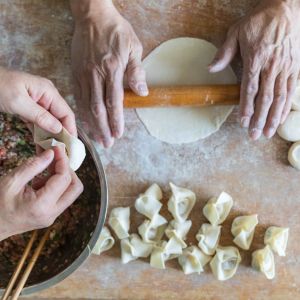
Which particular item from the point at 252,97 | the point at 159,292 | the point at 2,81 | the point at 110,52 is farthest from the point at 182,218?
the point at 2,81

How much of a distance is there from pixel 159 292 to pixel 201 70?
69 centimetres

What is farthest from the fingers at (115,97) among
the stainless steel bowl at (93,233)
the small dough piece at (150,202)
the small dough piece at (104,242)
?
the small dough piece at (104,242)

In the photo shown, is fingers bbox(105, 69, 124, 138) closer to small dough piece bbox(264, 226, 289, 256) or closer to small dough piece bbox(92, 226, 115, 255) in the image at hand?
small dough piece bbox(92, 226, 115, 255)

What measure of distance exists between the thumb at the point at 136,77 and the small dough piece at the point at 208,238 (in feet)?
1.45

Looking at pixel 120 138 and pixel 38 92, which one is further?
pixel 120 138

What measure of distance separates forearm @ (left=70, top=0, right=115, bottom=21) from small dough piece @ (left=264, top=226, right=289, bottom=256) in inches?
31.7

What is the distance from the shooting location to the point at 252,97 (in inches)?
50.3

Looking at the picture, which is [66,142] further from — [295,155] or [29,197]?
[295,155]

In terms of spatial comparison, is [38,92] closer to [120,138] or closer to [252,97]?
[120,138]

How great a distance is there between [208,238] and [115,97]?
0.50 meters

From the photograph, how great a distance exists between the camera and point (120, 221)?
1385mm

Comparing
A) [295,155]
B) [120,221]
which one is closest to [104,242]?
[120,221]

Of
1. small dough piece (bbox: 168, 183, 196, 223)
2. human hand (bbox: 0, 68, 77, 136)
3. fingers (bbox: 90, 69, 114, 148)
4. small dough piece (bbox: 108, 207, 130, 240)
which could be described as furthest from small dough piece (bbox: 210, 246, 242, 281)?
human hand (bbox: 0, 68, 77, 136)

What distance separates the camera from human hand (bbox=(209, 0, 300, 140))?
1266 millimetres
